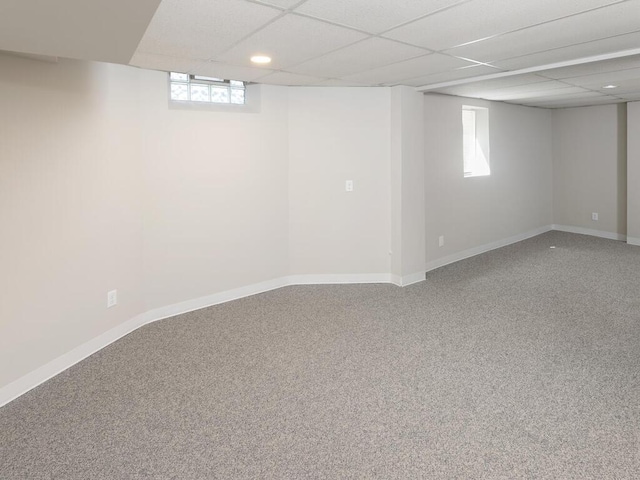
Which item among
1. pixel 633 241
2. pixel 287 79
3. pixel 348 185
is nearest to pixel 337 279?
pixel 348 185

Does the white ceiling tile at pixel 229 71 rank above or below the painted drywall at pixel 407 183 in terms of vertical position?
above

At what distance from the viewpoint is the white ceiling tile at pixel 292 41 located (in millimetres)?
2646

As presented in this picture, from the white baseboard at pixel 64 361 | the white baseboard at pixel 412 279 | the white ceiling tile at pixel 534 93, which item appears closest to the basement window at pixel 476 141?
the white ceiling tile at pixel 534 93

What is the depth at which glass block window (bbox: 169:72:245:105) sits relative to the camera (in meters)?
4.23

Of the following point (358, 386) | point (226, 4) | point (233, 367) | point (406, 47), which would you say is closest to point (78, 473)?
point (233, 367)

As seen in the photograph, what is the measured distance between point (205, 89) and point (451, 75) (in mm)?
2404

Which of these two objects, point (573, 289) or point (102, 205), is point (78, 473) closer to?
point (102, 205)

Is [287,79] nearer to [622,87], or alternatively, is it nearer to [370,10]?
[370,10]

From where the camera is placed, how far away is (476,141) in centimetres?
690

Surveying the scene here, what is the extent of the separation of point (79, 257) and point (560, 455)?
3.27 meters

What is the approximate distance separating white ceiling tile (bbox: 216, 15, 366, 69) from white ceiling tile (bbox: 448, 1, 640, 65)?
0.94m

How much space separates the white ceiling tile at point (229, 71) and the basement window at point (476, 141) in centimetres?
379

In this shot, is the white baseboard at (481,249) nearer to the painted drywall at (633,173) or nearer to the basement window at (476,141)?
the basement window at (476,141)

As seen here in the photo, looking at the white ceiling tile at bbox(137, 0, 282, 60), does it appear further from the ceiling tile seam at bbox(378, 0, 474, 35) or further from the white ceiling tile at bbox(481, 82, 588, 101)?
the white ceiling tile at bbox(481, 82, 588, 101)
